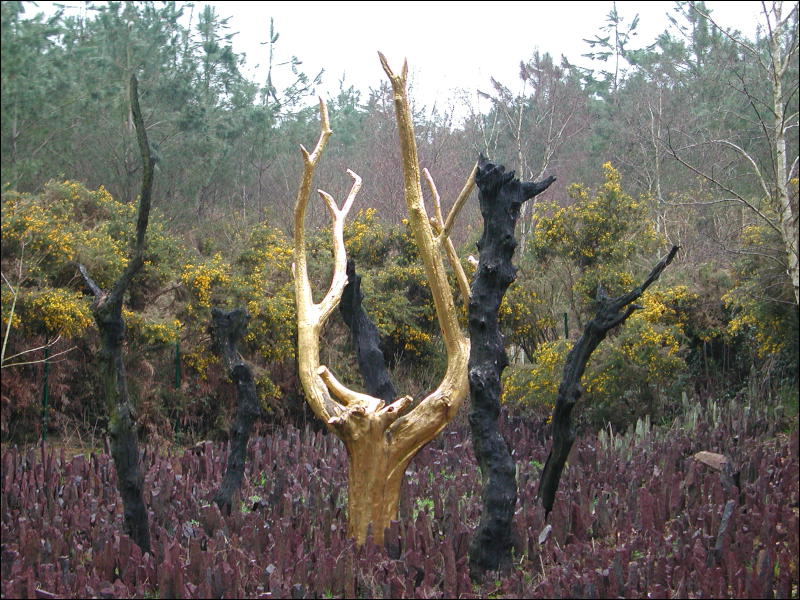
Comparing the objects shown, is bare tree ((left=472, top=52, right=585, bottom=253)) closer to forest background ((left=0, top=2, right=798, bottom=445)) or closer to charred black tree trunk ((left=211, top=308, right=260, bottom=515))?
forest background ((left=0, top=2, right=798, bottom=445))

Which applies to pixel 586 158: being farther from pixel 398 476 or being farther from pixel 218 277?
pixel 398 476

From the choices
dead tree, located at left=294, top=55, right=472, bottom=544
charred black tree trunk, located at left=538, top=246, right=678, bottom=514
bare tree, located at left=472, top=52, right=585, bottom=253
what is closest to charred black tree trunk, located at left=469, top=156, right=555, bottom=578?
dead tree, located at left=294, top=55, right=472, bottom=544

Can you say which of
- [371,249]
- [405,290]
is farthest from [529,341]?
[371,249]

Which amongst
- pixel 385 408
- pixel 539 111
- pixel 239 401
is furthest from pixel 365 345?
pixel 539 111

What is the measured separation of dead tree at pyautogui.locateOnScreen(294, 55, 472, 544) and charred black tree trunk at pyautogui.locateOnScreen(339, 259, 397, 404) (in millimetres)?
838

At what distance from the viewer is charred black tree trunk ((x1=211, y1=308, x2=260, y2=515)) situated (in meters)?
6.34

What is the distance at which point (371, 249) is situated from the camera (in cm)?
1315

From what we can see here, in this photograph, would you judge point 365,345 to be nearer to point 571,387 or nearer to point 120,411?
point 571,387

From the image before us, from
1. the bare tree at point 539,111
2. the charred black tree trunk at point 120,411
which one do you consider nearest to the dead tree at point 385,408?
the charred black tree trunk at point 120,411

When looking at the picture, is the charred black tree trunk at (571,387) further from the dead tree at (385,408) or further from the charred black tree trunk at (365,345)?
the charred black tree trunk at (365,345)

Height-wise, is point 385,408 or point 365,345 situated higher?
point 365,345

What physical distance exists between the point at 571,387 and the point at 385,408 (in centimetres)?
135

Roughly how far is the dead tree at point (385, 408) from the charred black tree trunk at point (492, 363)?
41 cm

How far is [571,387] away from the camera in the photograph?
5.73 m
